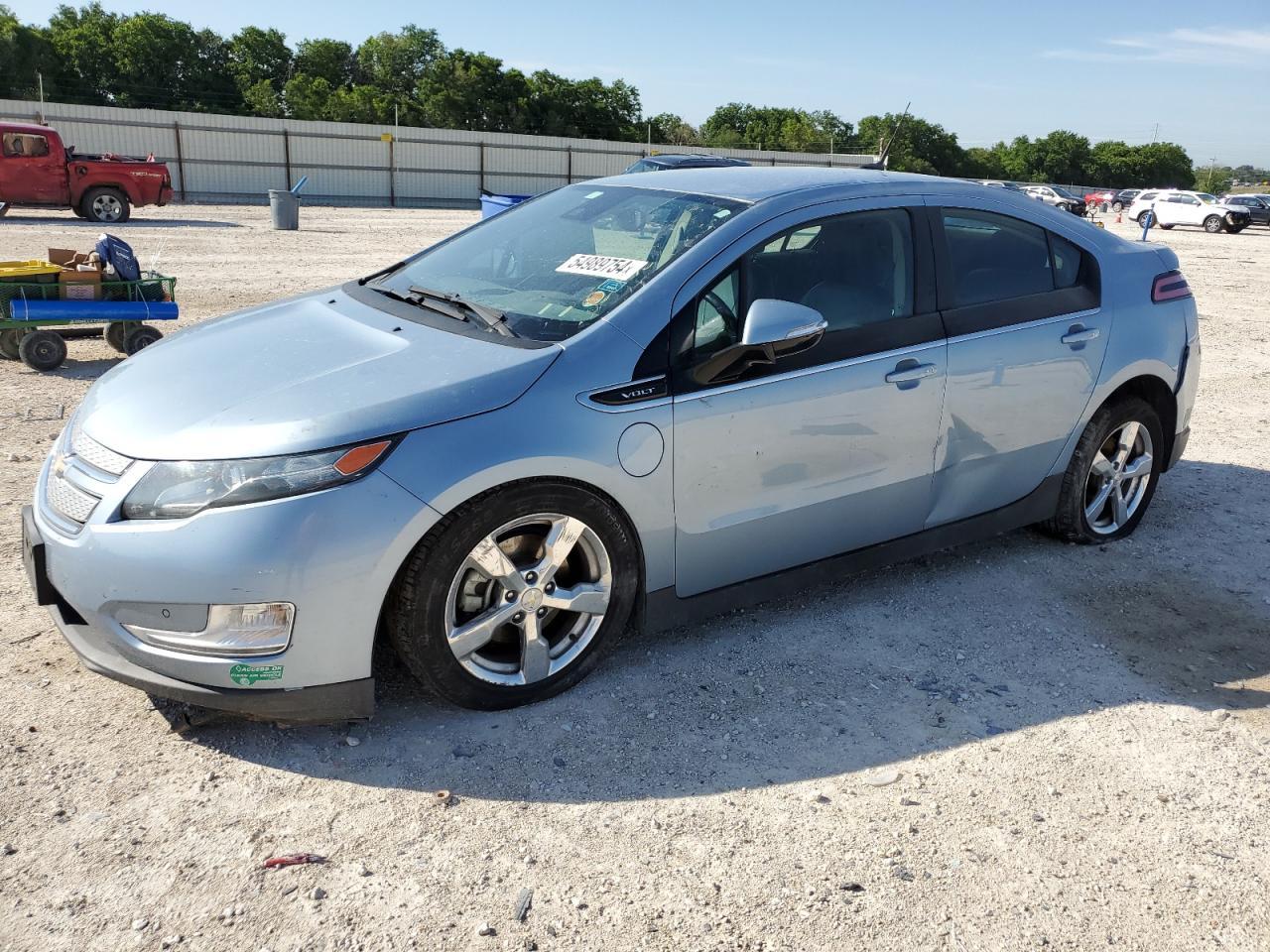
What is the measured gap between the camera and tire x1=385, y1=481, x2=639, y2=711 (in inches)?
122

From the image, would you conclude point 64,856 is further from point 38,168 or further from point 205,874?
point 38,168

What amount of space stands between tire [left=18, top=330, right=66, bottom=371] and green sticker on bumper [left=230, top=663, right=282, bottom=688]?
629 cm

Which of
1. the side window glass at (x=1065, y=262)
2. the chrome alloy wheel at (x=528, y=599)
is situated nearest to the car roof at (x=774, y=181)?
the side window glass at (x=1065, y=262)

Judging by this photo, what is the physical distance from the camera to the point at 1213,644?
4.16 meters

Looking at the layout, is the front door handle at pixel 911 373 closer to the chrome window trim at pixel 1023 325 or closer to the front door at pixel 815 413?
the front door at pixel 815 413

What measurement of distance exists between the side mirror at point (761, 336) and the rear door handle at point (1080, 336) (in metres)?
1.50

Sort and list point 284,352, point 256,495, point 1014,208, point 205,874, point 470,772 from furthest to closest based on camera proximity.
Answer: point 1014,208 < point 284,352 < point 470,772 < point 256,495 < point 205,874

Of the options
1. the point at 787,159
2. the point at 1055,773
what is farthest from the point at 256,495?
the point at 787,159

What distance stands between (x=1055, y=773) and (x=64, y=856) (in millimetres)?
2768

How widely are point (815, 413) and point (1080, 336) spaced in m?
1.56

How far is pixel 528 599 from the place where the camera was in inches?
131

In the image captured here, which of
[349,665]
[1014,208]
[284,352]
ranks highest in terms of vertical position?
[1014,208]

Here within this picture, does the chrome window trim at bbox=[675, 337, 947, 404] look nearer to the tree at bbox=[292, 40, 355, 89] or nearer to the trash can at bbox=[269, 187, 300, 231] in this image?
the trash can at bbox=[269, 187, 300, 231]

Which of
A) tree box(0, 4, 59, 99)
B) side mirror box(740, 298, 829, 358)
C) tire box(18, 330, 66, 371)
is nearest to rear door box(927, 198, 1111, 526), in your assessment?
side mirror box(740, 298, 829, 358)
